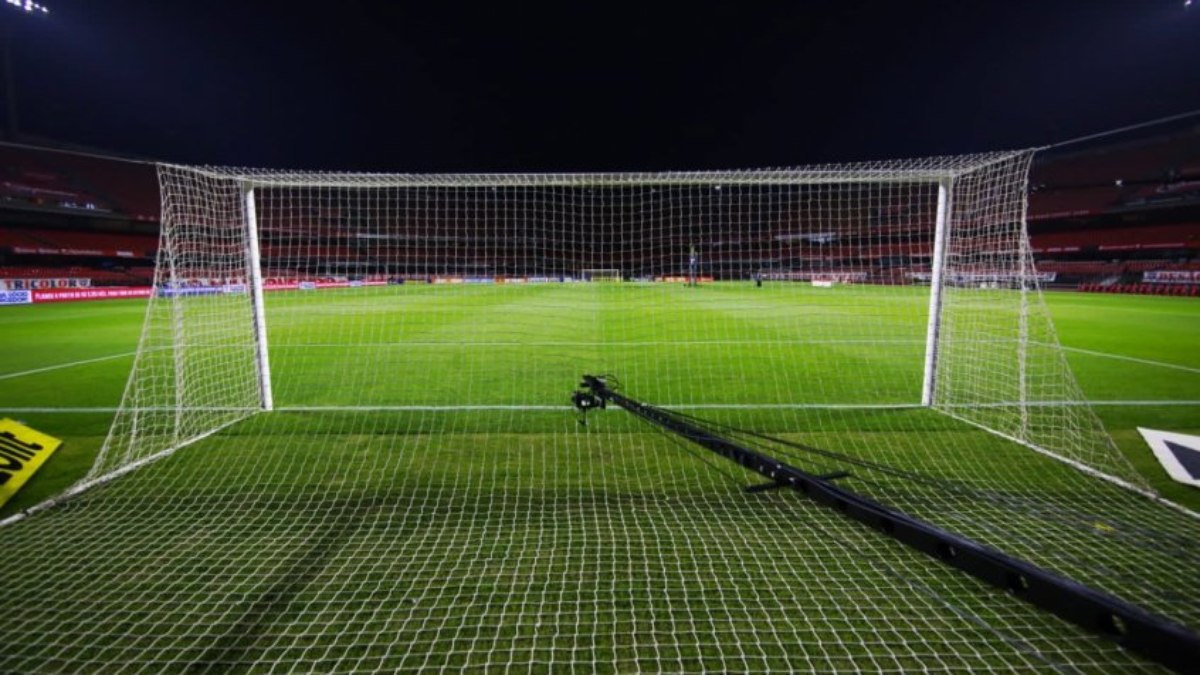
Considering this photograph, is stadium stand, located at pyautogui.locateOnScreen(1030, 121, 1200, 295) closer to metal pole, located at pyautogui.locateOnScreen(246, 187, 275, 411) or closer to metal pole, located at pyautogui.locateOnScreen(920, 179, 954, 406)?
metal pole, located at pyautogui.locateOnScreen(920, 179, 954, 406)

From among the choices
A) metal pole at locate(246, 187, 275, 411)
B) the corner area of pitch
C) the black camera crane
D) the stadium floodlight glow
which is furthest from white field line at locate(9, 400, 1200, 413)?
the stadium floodlight glow

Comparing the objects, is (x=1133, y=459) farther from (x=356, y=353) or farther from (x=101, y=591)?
(x=356, y=353)

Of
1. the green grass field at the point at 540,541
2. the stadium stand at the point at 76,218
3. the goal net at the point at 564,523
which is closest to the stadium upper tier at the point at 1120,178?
the goal net at the point at 564,523

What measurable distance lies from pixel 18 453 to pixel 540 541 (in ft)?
13.8

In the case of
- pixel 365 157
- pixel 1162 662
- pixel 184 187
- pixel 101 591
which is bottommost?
pixel 101 591

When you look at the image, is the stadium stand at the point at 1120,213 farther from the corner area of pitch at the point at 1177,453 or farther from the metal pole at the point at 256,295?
the metal pole at the point at 256,295

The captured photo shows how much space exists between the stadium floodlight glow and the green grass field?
37143 mm

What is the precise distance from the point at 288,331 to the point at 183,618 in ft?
41.0

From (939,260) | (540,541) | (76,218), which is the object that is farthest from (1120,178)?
(76,218)

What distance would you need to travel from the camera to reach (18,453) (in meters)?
4.32

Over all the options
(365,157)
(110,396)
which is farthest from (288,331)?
(365,157)

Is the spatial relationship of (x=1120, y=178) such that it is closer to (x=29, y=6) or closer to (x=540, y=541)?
(x=540, y=541)

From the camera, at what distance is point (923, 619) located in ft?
7.98

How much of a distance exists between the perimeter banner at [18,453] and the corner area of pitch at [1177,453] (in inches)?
315
